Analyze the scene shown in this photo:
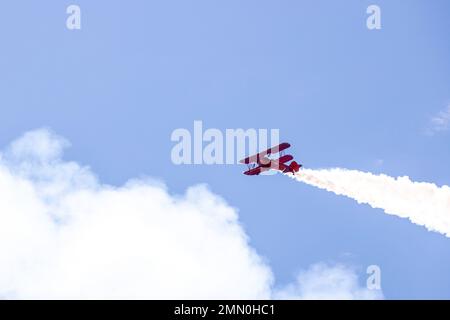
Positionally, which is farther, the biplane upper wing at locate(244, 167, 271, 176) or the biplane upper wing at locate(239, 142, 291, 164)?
the biplane upper wing at locate(239, 142, 291, 164)

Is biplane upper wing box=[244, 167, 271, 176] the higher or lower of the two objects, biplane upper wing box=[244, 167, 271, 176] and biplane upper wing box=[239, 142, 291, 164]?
the lower

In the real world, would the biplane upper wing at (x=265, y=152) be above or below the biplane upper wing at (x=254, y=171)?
above

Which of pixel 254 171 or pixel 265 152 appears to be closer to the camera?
pixel 254 171

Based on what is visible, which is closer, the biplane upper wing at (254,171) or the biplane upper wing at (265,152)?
the biplane upper wing at (254,171)

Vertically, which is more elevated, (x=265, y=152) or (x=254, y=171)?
(x=265, y=152)
